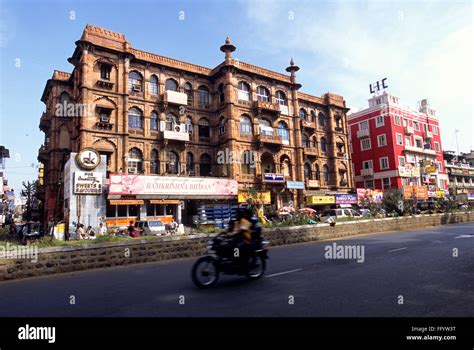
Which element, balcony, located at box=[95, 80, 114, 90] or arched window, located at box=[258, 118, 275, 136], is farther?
arched window, located at box=[258, 118, 275, 136]

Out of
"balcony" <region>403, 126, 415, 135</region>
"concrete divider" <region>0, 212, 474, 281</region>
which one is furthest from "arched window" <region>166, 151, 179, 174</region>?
"balcony" <region>403, 126, 415, 135</region>

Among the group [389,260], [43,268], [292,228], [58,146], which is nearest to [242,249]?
[389,260]

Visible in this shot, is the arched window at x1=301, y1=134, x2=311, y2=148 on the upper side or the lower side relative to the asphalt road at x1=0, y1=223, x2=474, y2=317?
upper

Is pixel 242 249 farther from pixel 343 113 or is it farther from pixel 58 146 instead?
pixel 343 113

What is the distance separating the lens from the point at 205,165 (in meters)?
33.1

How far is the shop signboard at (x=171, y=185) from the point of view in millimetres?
24875

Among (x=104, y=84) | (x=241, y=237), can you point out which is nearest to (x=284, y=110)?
(x=104, y=84)

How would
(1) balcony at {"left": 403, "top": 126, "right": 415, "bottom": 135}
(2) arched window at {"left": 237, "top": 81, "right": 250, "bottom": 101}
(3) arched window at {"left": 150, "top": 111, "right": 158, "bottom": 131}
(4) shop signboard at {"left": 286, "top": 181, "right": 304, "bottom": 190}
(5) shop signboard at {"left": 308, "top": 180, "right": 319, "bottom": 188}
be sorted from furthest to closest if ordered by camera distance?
(1) balcony at {"left": 403, "top": 126, "right": 415, "bottom": 135} < (5) shop signboard at {"left": 308, "top": 180, "right": 319, "bottom": 188} < (4) shop signboard at {"left": 286, "top": 181, "right": 304, "bottom": 190} < (2) arched window at {"left": 237, "top": 81, "right": 250, "bottom": 101} < (3) arched window at {"left": 150, "top": 111, "right": 158, "bottom": 131}

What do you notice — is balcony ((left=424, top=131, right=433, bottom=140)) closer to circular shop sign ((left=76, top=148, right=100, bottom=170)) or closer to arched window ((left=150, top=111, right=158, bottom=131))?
arched window ((left=150, top=111, right=158, bottom=131))

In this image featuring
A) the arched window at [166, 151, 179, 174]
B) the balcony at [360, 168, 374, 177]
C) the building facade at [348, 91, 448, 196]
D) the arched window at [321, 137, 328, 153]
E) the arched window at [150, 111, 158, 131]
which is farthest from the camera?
the balcony at [360, 168, 374, 177]

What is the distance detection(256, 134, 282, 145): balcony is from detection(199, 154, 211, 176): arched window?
5.79 m

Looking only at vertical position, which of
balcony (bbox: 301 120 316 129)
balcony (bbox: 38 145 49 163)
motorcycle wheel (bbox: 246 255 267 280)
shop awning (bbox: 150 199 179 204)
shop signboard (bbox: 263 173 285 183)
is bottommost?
motorcycle wheel (bbox: 246 255 267 280)

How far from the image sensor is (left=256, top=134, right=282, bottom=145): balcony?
3325 centimetres
